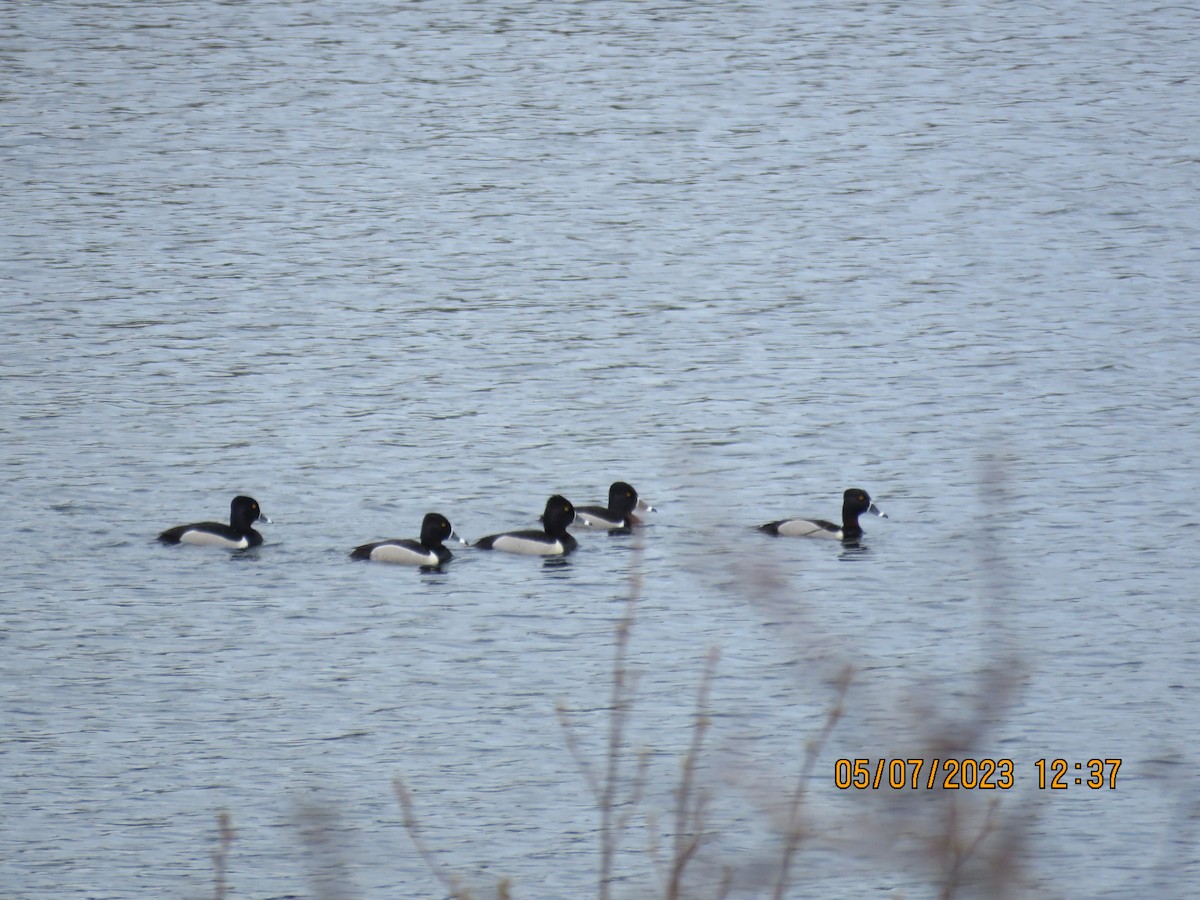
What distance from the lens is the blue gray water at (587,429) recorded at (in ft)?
39.0

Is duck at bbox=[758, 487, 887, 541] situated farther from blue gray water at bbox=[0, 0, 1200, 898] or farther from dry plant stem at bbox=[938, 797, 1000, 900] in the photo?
dry plant stem at bbox=[938, 797, 1000, 900]

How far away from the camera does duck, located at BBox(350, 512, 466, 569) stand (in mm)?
17297

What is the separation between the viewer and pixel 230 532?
1772 centimetres

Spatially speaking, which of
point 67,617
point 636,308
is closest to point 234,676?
point 67,617

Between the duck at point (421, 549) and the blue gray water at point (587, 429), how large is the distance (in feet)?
0.89

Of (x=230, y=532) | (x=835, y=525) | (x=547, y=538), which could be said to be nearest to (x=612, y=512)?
(x=547, y=538)

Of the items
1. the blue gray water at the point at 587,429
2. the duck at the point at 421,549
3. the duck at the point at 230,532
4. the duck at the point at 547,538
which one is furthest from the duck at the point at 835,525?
the duck at the point at 230,532

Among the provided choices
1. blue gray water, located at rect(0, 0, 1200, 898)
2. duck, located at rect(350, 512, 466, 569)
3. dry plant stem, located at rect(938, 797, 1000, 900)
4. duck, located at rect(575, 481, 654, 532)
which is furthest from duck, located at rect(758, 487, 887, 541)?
dry plant stem, located at rect(938, 797, 1000, 900)

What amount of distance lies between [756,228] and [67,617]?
2143 centimetres

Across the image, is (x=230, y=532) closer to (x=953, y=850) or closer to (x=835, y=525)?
Answer: (x=835, y=525)

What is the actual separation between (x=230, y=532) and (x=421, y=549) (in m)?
1.78

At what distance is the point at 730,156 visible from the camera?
41219 millimetres

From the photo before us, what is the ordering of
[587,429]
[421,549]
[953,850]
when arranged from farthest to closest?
[587,429], [421,549], [953,850]

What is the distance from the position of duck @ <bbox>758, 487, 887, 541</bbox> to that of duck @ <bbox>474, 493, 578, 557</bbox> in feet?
5.94
